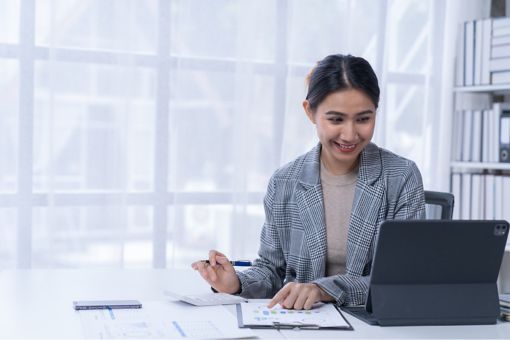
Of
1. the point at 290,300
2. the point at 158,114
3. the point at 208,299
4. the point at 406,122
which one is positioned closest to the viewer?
the point at 290,300

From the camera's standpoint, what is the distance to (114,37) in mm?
3164

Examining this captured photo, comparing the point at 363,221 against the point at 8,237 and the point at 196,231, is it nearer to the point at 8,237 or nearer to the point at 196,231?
the point at 196,231

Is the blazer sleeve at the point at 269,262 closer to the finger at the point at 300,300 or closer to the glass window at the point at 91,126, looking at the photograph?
the finger at the point at 300,300

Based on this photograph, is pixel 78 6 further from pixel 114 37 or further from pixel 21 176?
pixel 21 176

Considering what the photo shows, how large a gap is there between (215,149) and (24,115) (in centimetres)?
89

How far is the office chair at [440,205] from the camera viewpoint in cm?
221

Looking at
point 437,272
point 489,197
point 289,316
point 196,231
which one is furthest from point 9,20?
point 489,197

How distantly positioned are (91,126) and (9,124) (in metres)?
0.35

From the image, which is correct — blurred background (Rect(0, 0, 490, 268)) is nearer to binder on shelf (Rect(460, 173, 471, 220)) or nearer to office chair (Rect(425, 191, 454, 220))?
binder on shelf (Rect(460, 173, 471, 220))

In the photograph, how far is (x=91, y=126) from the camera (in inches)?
124

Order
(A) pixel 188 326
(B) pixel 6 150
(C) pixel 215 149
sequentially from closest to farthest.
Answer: (A) pixel 188 326, (B) pixel 6 150, (C) pixel 215 149

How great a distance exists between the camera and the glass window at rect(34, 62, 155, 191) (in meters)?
3.09

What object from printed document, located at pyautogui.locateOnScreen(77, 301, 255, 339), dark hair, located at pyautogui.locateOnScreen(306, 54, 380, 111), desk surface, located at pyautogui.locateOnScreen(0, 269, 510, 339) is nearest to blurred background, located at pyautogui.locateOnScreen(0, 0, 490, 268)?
desk surface, located at pyautogui.locateOnScreen(0, 269, 510, 339)

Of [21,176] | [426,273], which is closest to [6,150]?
[21,176]
